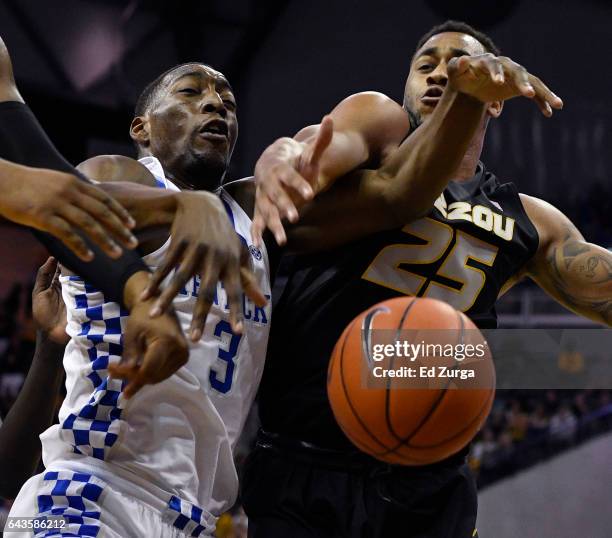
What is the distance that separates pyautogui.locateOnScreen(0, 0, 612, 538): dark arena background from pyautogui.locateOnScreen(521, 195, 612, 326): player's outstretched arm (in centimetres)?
550

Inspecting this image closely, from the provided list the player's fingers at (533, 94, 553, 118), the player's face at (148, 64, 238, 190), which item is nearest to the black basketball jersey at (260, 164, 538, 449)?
the player's face at (148, 64, 238, 190)

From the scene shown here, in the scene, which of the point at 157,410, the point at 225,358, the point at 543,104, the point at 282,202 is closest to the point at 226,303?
the point at 225,358

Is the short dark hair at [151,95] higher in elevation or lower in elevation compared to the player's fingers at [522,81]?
lower

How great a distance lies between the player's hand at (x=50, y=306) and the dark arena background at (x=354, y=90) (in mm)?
5608

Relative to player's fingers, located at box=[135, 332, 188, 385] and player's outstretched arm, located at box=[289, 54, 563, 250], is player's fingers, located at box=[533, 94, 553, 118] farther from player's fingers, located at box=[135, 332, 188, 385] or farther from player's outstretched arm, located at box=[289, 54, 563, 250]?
player's fingers, located at box=[135, 332, 188, 385]

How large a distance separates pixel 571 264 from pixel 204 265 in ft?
5.98

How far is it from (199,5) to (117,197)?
9973 mm

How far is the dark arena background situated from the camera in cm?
904

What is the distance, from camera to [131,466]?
8.50ft

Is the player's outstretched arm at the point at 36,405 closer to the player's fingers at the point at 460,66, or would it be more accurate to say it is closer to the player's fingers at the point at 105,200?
the player's fingers at the point at 105,200

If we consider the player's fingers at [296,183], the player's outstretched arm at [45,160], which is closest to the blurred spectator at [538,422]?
the player's fingers at [296,183]

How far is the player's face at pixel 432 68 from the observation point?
3201 millimetres

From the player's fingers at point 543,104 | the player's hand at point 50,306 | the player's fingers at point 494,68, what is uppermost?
the player's fingers at point 494,68

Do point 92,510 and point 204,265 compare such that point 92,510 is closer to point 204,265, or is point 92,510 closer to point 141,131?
point 204,265
